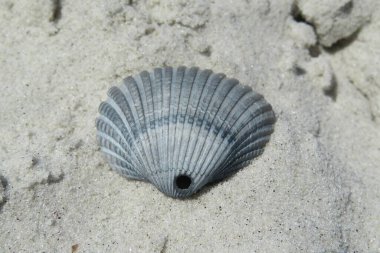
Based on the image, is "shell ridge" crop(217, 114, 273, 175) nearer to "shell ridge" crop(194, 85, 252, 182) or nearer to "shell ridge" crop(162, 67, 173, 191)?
"shell ridge" crop(194, 85, 252, 182)

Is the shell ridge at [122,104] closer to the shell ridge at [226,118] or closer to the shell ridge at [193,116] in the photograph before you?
the shell ridge at [193,116]

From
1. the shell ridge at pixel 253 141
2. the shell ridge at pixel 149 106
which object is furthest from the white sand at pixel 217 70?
the shell ridge at pixel 149 106

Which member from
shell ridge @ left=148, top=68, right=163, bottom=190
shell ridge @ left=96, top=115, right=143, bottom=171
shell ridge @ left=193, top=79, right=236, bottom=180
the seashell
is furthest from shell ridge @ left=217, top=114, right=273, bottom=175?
shell ridge @ left=96, top=115, right=143, bottom=171

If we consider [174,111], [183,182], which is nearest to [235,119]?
[174,111]

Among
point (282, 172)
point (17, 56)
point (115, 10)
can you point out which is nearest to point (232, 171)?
point (282, 172)

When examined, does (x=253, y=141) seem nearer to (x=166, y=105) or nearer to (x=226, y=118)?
(x=226, y=118)

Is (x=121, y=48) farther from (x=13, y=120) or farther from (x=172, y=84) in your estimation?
(x=13, y=120)
